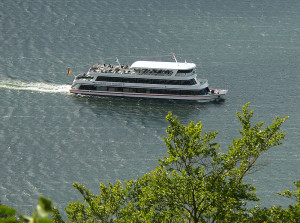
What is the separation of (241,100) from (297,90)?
10870 mm

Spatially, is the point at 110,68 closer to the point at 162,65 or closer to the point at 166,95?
the point at 162,65

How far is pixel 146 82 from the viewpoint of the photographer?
4710 inches

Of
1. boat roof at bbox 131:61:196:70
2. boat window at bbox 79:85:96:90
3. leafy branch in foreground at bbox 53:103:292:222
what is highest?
boat roof at bbox 131:61:196:70

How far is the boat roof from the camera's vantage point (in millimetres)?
117438

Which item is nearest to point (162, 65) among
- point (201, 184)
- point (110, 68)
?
point (110, 68)

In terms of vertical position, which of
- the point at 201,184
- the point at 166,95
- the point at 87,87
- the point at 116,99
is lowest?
the point at 201,184

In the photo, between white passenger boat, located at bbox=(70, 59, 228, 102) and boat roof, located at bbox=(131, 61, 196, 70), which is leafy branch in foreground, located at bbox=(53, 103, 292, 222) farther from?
boat roof, located at bbox=(131, 61, 196, 70)

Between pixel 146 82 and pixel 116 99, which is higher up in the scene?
pixel 146 82

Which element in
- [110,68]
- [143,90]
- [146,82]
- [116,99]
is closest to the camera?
[116,99]

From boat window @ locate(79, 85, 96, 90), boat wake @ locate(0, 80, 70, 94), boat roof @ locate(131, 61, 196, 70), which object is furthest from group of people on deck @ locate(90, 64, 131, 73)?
boat wake @ locate(0, 80, 70, 94)

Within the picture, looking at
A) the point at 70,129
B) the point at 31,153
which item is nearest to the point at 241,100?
the point at 70,129

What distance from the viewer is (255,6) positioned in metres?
155

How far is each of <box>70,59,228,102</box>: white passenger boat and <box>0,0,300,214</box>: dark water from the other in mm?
3000

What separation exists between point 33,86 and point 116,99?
1505cm
